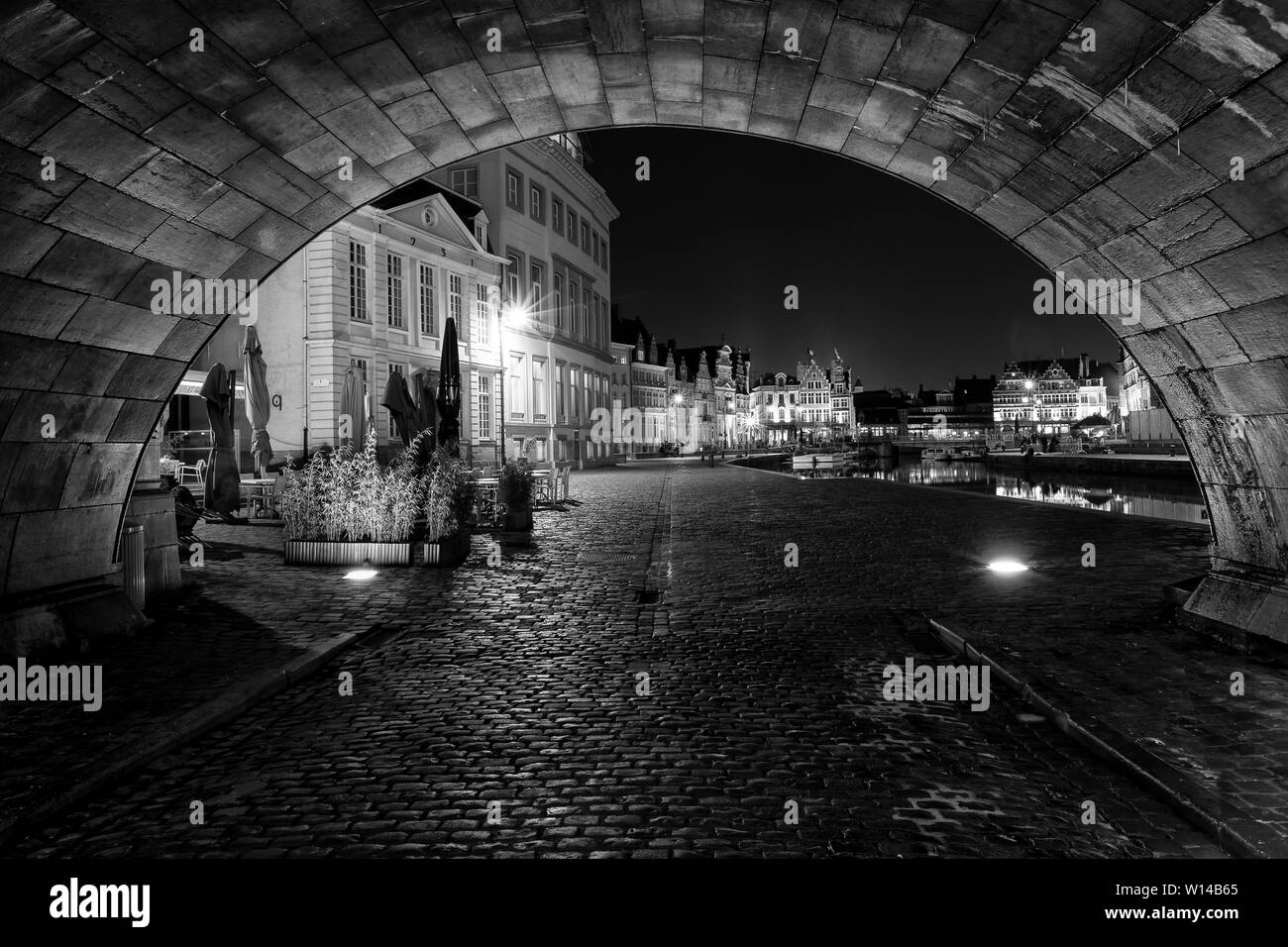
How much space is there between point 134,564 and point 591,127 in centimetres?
652

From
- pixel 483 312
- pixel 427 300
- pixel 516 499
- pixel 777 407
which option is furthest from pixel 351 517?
pixel 777 407

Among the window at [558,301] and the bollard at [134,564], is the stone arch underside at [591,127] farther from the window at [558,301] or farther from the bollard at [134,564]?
the window at [558,301]

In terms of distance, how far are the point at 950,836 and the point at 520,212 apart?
44.2 meters

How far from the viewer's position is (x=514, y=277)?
1692 inches

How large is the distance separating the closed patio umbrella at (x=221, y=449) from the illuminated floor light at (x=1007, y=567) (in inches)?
571

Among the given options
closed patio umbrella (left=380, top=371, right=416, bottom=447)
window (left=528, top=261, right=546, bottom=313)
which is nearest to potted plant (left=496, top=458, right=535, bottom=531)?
closed patio umbrella (left=380, top=371, right=416, bottom=447)

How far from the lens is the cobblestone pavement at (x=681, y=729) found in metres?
3.72

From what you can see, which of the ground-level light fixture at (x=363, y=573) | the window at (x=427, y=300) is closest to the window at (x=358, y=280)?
the window at (x=427, y=300)

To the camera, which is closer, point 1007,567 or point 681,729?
point 681,729

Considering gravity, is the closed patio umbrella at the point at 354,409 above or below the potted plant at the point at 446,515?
above

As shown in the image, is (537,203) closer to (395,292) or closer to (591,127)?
(395,292)

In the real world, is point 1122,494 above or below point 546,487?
below

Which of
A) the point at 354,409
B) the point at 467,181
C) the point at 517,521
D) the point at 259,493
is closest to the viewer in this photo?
the point at 517,521
